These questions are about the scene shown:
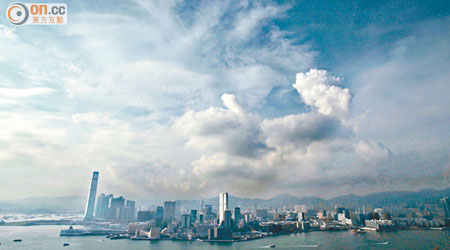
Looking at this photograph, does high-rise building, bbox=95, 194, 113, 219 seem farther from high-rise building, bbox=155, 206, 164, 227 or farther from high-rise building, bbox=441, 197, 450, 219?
high-rise building, bbox=441, 197, 450, 219

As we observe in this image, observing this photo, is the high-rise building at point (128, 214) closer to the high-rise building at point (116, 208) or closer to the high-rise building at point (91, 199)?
the high-rise building at point (116, 208)

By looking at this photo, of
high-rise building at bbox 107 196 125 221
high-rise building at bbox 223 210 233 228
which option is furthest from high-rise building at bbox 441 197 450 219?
high-rise building at bbox 107 196 125 221

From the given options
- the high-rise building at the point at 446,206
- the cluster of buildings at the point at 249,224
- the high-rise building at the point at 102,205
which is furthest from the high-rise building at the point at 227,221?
the high-rise building at the point at 102,205

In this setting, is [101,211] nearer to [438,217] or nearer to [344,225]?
[344,225]

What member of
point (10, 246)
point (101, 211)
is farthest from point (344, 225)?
point (101, 211)

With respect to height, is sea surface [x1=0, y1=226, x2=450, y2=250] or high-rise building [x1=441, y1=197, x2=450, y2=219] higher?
high-rise building [x1=441, y1=197, x2=450, y2=219]
